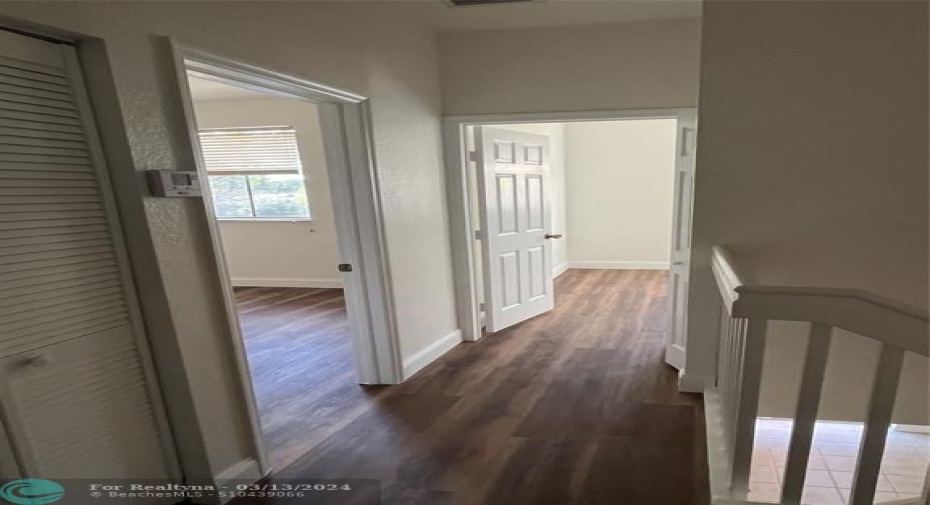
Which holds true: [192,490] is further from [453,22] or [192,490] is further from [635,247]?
[635,247]

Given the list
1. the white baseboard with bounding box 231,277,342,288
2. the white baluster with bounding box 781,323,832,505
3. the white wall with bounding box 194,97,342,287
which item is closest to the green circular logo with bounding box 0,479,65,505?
the white baluster with bounding box 781,323,832,505

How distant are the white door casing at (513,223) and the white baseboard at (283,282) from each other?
2.67 meters

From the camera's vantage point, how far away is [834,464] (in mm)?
2566

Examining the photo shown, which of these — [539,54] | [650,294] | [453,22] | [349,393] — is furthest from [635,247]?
[349,393]

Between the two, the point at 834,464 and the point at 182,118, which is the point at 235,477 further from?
the point at 834,464

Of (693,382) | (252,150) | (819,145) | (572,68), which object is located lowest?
(693,382)

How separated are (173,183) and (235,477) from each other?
128 centimetres

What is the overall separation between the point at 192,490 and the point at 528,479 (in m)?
1.43

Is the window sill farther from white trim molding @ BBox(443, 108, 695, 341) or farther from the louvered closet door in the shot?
the louvered closet door

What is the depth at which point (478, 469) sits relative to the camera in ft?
6.61

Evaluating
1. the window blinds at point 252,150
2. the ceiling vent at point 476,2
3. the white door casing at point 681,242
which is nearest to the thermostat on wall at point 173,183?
the ceiling vent at point 476,2

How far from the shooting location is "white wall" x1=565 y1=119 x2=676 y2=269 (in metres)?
5.85

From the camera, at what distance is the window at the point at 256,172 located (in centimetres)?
534

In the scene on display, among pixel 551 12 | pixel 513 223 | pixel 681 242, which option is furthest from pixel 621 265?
pixel 551 12
